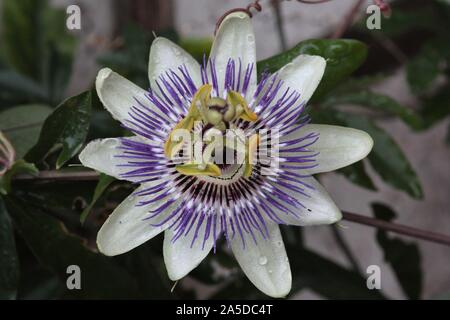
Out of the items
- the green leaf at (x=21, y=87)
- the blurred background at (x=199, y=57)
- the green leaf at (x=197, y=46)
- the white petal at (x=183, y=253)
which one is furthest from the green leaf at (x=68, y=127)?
the green leaf at (x=197, y=46)

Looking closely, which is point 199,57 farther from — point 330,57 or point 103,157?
point 103,157

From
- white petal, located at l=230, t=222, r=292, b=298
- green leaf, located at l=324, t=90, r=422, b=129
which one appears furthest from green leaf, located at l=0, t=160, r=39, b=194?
green leaf, located at l=324, t=90, r=422, b=129

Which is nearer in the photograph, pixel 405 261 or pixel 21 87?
pixel 405 261

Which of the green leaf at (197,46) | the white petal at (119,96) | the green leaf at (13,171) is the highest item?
the green leaf at (197,46)

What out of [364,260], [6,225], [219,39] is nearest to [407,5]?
[364,260]

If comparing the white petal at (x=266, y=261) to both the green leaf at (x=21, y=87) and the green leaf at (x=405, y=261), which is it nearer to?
the green leaf at (x=405, y=261)

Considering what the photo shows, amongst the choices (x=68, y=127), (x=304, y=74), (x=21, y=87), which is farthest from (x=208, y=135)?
(x=21, y=87)
